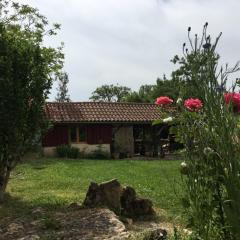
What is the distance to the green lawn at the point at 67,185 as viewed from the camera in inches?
445

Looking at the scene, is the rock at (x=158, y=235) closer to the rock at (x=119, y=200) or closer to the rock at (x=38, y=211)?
the rock at (x=119, y=200)

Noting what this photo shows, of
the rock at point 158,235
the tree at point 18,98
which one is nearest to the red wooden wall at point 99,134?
the tree at point 18,98

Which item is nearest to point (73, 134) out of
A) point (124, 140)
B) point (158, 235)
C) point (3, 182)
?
point (124, 140)

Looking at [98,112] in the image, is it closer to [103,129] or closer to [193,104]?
[103,129]

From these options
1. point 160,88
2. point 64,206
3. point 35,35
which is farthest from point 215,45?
point 160,88

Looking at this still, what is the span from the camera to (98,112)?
3291 centimetres

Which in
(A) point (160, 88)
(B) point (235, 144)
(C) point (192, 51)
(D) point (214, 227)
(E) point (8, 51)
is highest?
(A) point (160, 88)

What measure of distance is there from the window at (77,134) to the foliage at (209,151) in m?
26.3

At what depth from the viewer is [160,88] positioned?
5456 cm

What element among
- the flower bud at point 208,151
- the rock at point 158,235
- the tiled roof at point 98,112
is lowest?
the rock at point 158,235

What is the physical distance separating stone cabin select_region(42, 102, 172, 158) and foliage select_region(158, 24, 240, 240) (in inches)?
992

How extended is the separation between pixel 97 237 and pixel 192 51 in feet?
13.2

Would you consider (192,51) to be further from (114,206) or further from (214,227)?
(114,206)

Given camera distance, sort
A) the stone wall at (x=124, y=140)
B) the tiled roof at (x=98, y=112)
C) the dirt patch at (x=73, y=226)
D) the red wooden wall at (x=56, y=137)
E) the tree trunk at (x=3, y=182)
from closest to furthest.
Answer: the dirt patch at (x=73, y=226), the tree trunk at (x=3, y=182), the red wooden wall at (x=56, y=137), the tiled roof at (x=98, y=112), the stone wall at (x=124, y=140)
